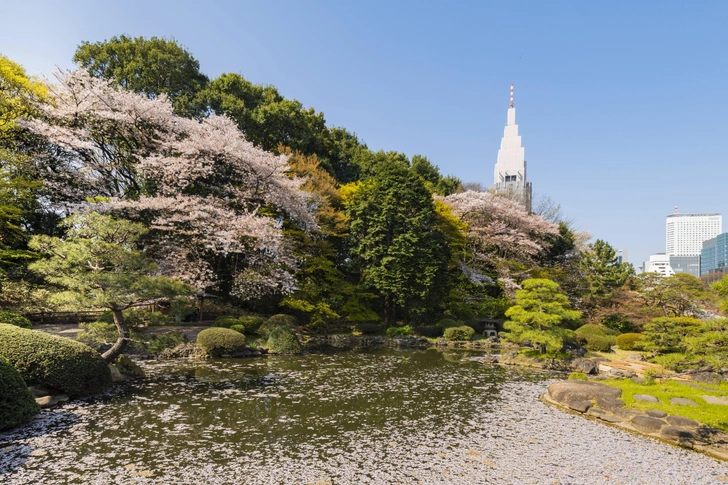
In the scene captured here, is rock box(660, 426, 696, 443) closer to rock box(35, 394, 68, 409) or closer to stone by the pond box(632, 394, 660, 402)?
stone by the pond box(632, 394, 660, 402)

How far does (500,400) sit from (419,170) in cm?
3496

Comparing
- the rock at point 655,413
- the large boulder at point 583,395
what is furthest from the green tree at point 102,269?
the rock at point 655,413

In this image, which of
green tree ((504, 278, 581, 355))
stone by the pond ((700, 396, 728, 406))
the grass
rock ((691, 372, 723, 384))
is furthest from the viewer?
green tree ((504, 278, 581, 355))

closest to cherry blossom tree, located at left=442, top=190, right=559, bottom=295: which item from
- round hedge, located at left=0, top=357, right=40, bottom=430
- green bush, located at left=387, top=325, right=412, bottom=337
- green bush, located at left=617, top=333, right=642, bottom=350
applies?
green bush, located at left=387, top=325, right=412, bottom=337

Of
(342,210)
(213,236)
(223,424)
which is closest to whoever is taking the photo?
(223,424)

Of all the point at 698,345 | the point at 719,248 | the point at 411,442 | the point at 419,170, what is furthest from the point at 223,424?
the point at 719,248

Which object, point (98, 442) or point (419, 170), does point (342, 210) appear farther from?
point (98, 442)

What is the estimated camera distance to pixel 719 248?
18525cm

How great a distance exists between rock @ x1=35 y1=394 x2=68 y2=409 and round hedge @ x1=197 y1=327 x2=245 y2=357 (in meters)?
7.56

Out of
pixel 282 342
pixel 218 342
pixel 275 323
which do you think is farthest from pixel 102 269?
pixel 275 323

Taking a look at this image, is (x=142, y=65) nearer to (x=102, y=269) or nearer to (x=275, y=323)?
(x=275, y=323)

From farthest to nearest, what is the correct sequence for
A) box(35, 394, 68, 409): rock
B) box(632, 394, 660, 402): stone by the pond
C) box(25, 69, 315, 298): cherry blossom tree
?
box(25, 69, 315, 298): cherry blossom tree
box(632, 394, 660, 402): stone by the pond
box(35, 394, 68, 409): rock

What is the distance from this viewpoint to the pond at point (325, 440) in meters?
6.39

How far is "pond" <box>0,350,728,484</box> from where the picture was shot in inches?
252
